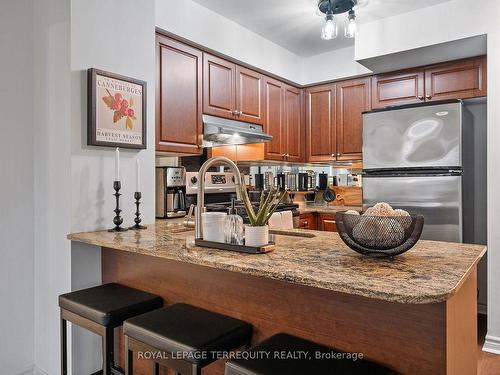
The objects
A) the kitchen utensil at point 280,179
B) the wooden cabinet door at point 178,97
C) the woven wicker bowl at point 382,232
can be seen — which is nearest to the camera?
the woven wicker bowl at point 382,232

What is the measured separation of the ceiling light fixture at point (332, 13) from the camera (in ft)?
8.83

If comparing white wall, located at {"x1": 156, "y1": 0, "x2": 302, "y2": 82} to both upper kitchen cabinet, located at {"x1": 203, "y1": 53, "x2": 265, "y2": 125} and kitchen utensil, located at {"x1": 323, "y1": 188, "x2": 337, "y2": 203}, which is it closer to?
upper kitchen cabinet, located at {"x1": 203, "y1": 53, "x2": 265, "y2": 125}

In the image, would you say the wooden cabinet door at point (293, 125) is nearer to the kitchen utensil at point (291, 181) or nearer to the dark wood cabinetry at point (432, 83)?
the kitchen utensil at point (291, 181)

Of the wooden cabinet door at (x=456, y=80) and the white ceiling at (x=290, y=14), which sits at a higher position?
the white ceiling at (x=290, y=14)

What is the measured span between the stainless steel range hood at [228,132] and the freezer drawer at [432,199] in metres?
1.21

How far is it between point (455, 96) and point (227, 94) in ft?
6.41

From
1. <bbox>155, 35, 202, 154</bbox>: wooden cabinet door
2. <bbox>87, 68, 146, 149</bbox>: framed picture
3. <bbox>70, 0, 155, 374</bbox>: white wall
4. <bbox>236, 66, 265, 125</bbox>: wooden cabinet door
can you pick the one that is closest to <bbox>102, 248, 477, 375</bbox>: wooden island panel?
<bbox>70, 0, 155, 374</bbox>: white wall

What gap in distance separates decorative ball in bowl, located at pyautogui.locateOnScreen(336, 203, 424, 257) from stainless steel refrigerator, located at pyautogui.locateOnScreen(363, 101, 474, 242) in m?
1.91

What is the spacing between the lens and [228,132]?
3.05 m

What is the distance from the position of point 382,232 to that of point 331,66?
3.09 m

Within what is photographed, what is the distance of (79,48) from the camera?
6.53 feet

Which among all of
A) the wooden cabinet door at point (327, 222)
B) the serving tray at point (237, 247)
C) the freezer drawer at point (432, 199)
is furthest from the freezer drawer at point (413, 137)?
the serving tray at point (237, 247)

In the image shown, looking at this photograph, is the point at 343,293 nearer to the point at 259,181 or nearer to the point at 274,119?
the point at 274,119

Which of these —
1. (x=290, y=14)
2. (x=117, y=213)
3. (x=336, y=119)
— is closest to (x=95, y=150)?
(x=117, y=213)
